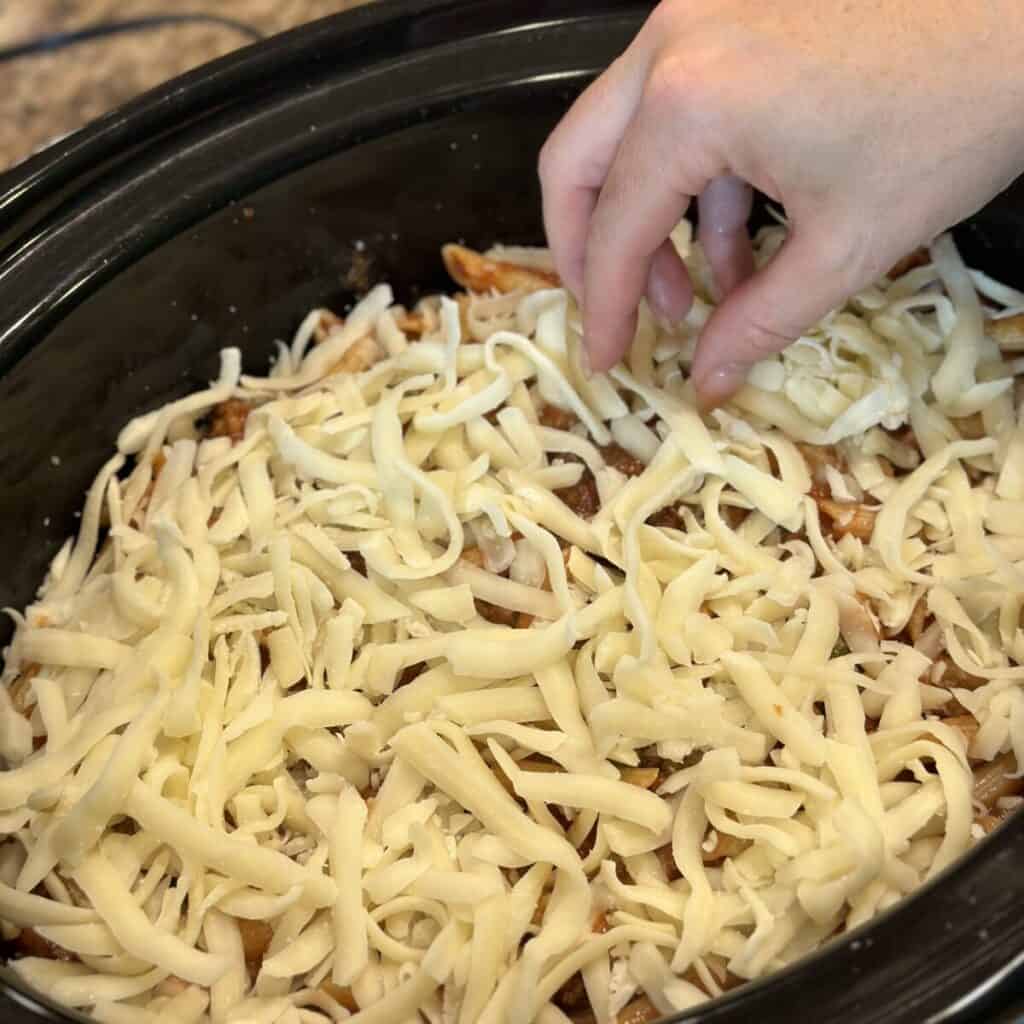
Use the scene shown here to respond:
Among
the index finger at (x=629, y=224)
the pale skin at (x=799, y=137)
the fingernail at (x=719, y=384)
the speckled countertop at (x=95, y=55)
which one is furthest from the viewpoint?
the speckled countertop at (x=95, y=55)

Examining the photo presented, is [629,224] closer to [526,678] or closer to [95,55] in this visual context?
[526,678]

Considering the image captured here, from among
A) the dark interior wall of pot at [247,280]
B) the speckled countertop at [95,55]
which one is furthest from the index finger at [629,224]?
the speckled countertop at [95,55]

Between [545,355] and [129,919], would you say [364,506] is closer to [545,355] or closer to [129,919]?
[545,355]

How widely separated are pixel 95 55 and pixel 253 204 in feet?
2.70

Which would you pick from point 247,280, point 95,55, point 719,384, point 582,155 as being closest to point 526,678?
point 719,384

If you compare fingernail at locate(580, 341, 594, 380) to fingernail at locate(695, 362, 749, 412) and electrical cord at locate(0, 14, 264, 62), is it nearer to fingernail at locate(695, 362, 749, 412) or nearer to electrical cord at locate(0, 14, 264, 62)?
fingernail at locate(695, 362, 749, 412)

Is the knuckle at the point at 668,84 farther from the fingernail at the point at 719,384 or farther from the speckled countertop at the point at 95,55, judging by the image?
the speckled countertop at the point at 95,55

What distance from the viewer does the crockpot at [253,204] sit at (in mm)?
1014

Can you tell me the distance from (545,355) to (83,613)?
0.48 m

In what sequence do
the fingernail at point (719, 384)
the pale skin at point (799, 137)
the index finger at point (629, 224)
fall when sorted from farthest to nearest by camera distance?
the fingernail at point (719, 384)
the index finger at point (629, 224)
the pale skin at point (799, 137)

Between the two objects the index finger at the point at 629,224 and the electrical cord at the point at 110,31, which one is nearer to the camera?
the index finger at the point at 629,224

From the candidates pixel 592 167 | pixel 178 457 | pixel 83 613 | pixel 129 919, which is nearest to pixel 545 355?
pixel 592 167

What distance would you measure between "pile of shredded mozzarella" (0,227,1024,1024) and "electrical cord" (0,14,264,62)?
90 cm

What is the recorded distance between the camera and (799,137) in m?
0.74
